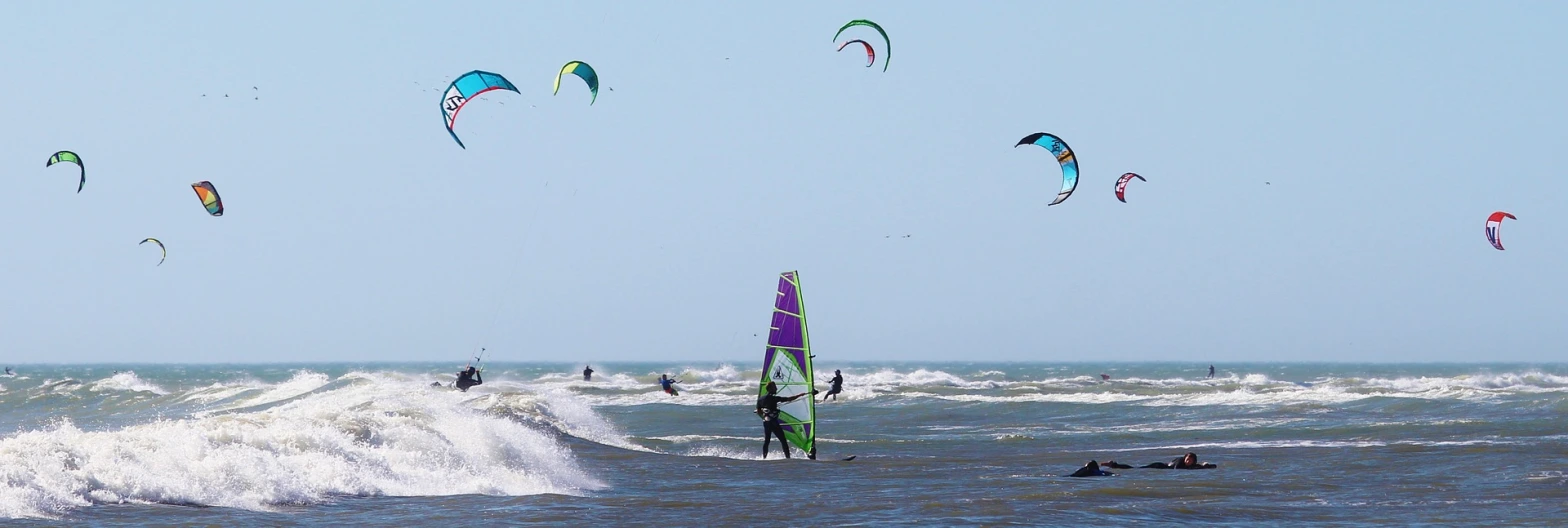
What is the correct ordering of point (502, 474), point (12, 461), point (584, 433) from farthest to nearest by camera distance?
point (584, 433), point (502, 474), point (12, 461)

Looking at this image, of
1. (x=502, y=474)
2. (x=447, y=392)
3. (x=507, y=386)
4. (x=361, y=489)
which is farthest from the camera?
(x=507, y=386)

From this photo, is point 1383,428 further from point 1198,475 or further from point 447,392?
point 447,392

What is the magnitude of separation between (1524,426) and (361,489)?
52.8 ft

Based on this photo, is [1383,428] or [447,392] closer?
[1383,428]

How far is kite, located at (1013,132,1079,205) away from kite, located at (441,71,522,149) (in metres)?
7.56

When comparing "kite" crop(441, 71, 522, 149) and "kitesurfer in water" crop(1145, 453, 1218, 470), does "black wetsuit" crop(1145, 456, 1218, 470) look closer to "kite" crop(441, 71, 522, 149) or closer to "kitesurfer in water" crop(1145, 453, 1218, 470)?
"kitesurfer in water" crop(1145, 453, 1218, 470)

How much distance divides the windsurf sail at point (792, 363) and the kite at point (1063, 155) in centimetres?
615

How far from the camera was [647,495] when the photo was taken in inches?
495

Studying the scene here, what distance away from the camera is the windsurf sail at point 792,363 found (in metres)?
15.8

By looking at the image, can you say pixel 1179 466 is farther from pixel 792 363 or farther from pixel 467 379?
pixel 467 379

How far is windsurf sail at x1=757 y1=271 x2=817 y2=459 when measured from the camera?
1583 cm

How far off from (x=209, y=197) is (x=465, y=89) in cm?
959

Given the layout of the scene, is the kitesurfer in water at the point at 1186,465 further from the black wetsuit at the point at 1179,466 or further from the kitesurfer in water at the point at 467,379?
the kitesurfer in water at the point at 467,379

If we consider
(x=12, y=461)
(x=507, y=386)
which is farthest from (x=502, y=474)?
(x=507, y=386)
